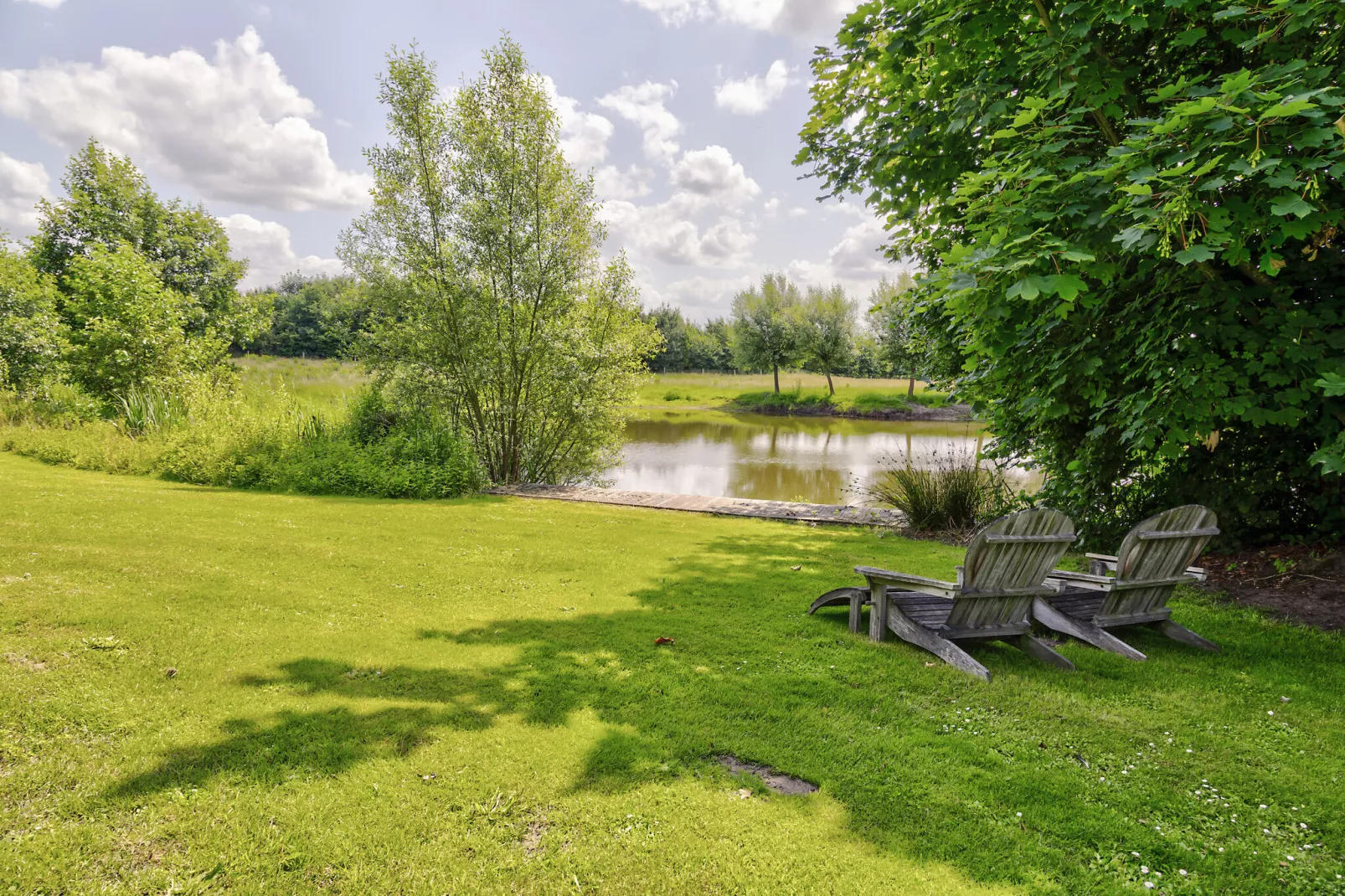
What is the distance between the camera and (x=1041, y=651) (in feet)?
14.3

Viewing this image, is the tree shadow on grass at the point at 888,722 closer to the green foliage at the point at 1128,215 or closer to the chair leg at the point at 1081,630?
the chair leg at the point at 1081,630

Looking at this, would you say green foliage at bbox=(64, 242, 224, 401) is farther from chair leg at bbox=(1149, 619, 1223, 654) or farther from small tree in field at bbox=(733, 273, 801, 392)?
small tree in field at bbox=(733, 273, 801, 392)

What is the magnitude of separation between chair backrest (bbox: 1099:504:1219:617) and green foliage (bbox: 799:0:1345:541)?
79cm

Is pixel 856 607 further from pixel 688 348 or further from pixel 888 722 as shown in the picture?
pixel 688 348

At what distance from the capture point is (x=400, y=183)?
41.4 ft

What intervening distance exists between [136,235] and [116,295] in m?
13.0

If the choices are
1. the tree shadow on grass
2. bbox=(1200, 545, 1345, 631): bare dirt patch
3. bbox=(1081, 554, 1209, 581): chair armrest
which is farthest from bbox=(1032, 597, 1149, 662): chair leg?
bbox=(1200, 545, 1345, 631): bare dirt patch

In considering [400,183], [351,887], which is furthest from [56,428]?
[351,887]

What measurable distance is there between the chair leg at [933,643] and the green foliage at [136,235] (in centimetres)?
2402

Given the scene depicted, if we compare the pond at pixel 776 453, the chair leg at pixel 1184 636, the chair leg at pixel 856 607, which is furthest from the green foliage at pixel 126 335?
the chair leg at pixel 1184 636

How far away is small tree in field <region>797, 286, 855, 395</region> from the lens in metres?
43.2

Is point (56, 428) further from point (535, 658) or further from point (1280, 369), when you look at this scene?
point (1280, 369)

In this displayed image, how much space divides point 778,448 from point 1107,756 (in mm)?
22596

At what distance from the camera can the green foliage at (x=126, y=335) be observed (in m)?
13.2
